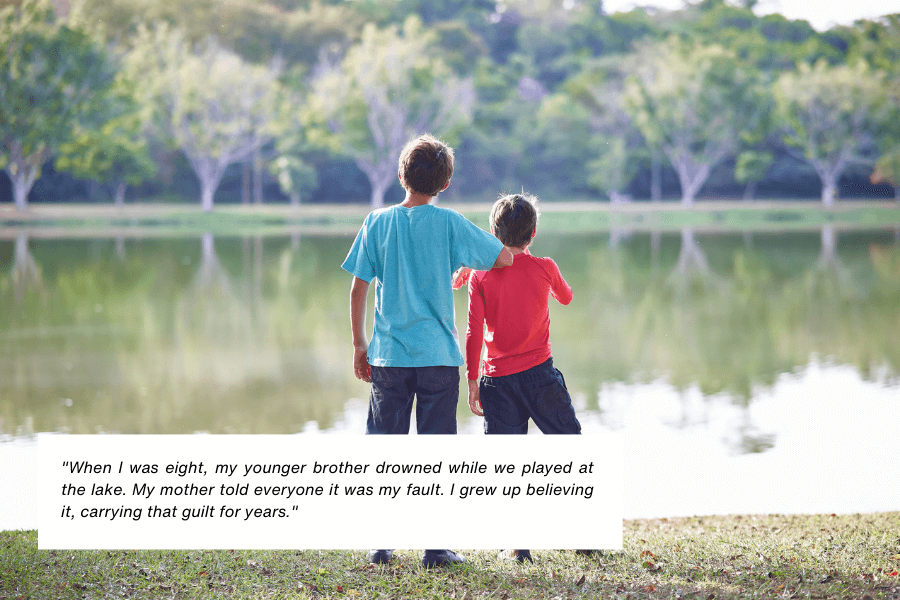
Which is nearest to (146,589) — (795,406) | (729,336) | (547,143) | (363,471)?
(363,471)

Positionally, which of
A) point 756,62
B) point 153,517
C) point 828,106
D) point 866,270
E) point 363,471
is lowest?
point 153,517

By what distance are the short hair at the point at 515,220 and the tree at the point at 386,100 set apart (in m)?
34.7

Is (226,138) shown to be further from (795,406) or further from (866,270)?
(795,406)

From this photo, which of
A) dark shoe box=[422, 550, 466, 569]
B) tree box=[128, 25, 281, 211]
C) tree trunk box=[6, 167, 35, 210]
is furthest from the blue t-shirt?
tree trunk box=[6, 167, 35, 210]

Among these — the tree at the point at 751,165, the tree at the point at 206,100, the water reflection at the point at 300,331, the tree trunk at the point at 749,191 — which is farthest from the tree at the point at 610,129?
the water reflection at the point at 300,331

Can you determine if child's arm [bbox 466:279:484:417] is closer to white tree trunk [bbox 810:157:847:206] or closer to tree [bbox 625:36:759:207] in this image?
tree [bbox 625:36:759:207]

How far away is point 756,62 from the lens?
48.6 meters

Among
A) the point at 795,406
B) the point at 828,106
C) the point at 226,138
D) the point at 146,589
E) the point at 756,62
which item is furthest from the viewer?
the point at 756,62

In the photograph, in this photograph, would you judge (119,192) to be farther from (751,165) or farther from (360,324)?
(360,324)

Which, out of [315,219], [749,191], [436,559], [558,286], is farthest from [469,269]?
[749,191]

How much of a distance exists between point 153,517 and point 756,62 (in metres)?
50.6

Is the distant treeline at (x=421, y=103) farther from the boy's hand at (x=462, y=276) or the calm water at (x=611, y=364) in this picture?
the boy's hand at (x=462, y=276)

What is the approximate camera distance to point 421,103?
38062 millimetres

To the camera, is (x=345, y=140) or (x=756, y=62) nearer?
(x=345, y=140)
